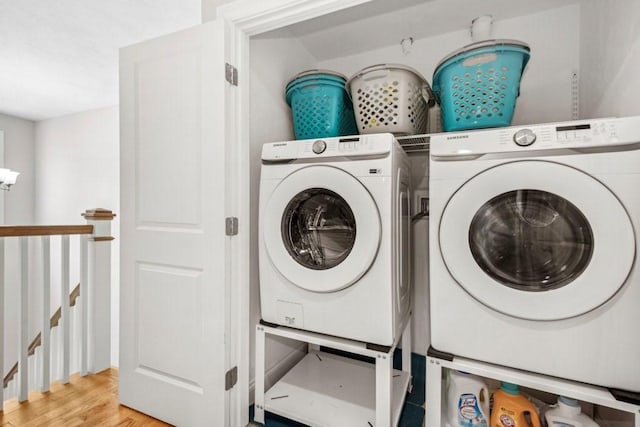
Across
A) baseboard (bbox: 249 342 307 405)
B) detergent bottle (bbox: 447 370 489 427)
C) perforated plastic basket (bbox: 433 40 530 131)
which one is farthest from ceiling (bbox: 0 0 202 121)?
detergent bottle (bbox: 447 370 489 427)

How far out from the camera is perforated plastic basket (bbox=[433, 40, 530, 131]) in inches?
50.8

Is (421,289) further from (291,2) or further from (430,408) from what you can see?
(291,2)

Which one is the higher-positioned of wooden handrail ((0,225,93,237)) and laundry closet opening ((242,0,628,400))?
laundry closet opening ((242,0,628,400))

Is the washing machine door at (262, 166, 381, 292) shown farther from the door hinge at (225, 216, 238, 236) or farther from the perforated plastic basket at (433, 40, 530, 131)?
the perforated plastic basket at (433, 40, 530, 131)

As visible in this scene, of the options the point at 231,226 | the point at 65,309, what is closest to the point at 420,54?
the point at 231,226

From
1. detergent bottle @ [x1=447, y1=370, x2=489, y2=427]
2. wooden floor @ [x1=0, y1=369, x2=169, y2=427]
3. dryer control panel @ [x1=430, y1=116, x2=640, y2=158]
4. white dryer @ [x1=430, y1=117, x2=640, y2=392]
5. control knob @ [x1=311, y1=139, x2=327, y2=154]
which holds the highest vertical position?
control knob @ [x1=311, y1=139, x2=327, y2=154]

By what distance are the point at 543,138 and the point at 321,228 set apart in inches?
36.6

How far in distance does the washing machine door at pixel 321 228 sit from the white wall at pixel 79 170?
3.17 m

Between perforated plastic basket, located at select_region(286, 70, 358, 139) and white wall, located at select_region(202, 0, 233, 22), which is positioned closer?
white wall, located at select_region(202, 0, 233, 22)

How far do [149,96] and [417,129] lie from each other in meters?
1.36

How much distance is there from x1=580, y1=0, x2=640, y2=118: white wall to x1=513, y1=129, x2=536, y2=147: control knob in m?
0.38

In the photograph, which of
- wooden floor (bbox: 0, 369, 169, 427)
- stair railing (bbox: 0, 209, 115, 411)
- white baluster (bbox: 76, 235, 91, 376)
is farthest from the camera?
white baluster (bbox: 76, 235, 91, 376)

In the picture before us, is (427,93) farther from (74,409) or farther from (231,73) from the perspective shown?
(74,409)

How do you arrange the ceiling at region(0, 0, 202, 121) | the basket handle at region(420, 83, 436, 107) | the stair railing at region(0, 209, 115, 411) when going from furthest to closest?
the ceiling at region(0, 0, 202, 121) → the stair railing at region(0, 209, 115, 411) → the basket handle at region(420, 83, 436, 107)
